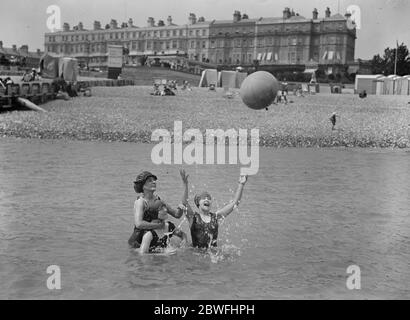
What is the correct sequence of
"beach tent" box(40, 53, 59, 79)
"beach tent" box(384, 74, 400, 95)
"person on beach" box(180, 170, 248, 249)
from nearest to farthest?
"person on beach" box(180, 170, 248, 249) < "beach tent" box(40, 53, 59, 79) < "beach tent" box(384, 74, 400, 95)

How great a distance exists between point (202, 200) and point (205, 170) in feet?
26.1

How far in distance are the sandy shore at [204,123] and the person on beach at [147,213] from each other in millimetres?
13886

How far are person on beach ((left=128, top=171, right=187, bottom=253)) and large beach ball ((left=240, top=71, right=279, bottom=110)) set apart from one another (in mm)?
2694

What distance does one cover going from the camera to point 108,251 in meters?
8.09

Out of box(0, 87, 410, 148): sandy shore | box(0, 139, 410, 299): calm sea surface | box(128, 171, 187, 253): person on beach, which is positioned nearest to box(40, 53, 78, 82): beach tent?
box(0, 87, 410, 148): sandy shore

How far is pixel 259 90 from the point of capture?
9.84 m

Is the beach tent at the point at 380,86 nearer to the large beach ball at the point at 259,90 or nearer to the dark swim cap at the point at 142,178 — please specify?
the large beach ball at the point at 259,90

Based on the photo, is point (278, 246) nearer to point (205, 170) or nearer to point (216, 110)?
point (205, 170)

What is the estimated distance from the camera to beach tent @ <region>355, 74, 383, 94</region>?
67.9 m

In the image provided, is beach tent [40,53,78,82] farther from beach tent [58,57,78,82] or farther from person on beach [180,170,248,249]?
person on beach [180,170,248,249]

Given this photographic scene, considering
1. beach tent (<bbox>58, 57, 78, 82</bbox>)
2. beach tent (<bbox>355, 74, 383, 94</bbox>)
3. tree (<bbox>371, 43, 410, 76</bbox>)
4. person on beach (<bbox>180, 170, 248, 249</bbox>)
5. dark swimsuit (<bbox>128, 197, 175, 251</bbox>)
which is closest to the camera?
dark swimsuit (<bbox>128, 197, 175, 251</bbox>)

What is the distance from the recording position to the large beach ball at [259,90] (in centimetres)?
986

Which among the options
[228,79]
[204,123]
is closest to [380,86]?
[228,79]
